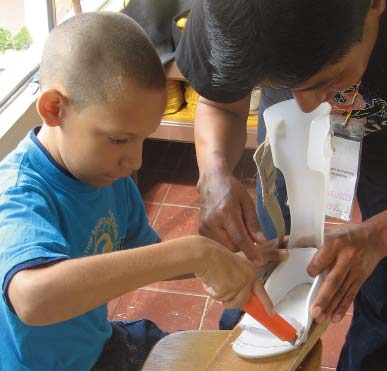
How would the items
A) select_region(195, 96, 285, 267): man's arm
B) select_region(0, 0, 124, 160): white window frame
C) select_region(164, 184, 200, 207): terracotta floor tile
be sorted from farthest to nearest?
select_region(164, 184, 200, 207): terracotta floor tile
select_region(0, 0, 124, 160): white window frame
select_region(195, 96, 285, 267): man's arm

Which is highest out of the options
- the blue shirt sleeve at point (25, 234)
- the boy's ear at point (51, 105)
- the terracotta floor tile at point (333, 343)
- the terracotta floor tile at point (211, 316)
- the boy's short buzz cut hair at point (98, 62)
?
the boy's short buzz cut hair at point (98, 62)

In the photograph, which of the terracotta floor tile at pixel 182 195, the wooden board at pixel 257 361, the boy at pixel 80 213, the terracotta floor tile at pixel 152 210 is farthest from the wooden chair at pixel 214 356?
the terracotta floor tile at pixel 182 195

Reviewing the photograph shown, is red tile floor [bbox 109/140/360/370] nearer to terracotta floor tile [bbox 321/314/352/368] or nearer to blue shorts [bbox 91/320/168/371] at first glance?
terracotta floor tile [bbox 321/314/352/368]

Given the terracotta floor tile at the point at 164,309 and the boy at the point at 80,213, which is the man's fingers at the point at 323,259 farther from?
the terracotta floor tile at the point at 164,309

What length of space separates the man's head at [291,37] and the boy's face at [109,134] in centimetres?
12

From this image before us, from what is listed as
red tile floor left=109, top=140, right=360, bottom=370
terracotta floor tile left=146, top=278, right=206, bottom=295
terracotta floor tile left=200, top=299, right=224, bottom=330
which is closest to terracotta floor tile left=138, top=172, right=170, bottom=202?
red tile floor left=109, top=140, right=360, bottom=370

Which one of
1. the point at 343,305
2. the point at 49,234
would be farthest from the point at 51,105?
the point at 343,305

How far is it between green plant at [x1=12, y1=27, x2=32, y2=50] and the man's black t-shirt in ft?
3.29

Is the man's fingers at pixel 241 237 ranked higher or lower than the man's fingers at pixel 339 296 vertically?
higher

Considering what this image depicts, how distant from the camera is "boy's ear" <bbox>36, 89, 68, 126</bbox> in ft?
2.46

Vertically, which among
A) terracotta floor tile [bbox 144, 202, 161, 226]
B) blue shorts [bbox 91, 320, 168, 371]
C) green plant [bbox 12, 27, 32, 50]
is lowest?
terracotta floor tile [bbox 144, 202, 161, 226]

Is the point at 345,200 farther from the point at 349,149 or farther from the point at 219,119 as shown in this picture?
the point at 219,119

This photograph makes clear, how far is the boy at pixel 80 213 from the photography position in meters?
0.64

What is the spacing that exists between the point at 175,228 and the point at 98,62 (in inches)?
52.5
